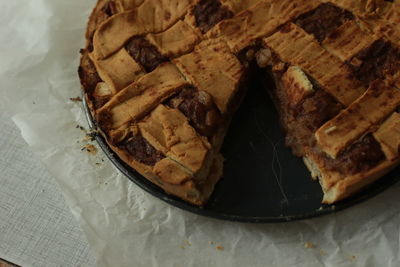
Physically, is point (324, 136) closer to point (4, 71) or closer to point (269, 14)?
point (269, 14)

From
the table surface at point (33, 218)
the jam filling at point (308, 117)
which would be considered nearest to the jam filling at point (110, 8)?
the table surface at point (33, 218)

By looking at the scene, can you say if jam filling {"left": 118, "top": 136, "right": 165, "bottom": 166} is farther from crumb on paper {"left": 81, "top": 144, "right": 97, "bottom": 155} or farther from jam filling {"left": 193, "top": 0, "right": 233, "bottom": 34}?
jam filling {"left": 193, "top": 0, "right": 233, "bottom": 34}

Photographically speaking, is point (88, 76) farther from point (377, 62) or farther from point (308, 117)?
point (377, 62)

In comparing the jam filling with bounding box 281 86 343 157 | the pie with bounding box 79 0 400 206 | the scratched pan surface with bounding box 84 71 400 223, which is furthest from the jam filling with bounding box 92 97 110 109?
the jam filling with bounding box 281 86 343 157

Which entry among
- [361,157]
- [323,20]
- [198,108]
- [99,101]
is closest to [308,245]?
[361,157]

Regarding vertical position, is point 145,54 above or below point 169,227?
above

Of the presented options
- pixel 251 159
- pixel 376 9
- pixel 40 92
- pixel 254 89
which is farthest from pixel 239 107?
pixel 40 92
